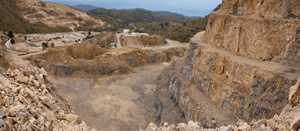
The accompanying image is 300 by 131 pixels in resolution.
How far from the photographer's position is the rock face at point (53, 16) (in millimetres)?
73938

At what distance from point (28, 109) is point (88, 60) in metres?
27.6

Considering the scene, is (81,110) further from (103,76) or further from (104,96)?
(103,76)

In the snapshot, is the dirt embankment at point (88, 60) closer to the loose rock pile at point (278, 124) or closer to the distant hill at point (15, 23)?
the loose rock pile at point (278, 124)

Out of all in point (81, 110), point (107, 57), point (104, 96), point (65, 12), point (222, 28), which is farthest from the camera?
point (65, 12)

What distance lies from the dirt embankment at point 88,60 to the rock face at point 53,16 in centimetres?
4792

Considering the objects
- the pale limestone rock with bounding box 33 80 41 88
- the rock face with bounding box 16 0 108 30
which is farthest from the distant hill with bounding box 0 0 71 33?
the pale limestone rock with bounding box 33 80 41 88

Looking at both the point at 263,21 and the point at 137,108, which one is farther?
the point at 137,108

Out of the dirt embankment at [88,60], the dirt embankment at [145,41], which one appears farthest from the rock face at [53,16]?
the dirt embankment at [88,60]

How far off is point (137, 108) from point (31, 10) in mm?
74228

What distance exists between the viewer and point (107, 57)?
34344 mm

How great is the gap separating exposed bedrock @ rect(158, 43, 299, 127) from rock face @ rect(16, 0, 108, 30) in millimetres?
69164

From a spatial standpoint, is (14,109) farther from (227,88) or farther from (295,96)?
(227,88)

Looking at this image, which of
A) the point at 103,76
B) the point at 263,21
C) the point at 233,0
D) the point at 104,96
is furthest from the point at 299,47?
the point at 103,76

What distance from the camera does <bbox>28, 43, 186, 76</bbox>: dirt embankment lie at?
31516 millimetres
